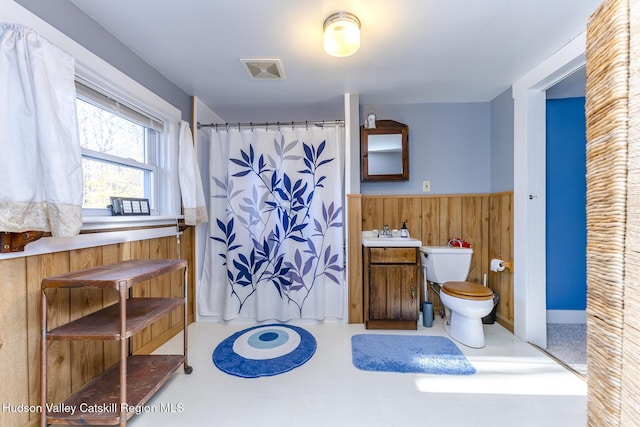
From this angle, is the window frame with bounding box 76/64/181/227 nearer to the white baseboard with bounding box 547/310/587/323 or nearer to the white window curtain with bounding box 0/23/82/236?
the white window curtain with bounding box 0/23/82/236

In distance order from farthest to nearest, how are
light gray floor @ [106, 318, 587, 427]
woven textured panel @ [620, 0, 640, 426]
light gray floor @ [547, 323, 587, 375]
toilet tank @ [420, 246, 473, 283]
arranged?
toilet tank @ [420, 246, 473, 283] → light gray floor @ [547, 323, 587, 375] → light gray floor @ [106, 318, 587, 427] → woven textured panel @ [620, 0, 640, 426]

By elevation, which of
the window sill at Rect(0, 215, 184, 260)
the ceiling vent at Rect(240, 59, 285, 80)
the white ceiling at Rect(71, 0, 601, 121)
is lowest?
the window sill at Rect(0, 215, 184, 260)

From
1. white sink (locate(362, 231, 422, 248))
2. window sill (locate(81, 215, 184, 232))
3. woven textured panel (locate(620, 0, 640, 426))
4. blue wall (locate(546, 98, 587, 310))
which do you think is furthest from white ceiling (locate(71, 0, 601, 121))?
white sink (locate(362, 231, 422, 248))

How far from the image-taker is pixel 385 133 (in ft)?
8.16

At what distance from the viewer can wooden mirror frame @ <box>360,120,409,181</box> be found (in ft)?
8.13

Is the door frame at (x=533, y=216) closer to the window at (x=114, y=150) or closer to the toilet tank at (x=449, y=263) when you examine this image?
the toilet tank at (x=449, y=263)

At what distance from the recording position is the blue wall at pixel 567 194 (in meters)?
2.31

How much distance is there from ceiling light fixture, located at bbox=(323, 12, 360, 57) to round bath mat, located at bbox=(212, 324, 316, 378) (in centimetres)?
194

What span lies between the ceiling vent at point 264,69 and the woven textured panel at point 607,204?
174 centimetres

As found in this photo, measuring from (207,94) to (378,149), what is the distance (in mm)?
1636

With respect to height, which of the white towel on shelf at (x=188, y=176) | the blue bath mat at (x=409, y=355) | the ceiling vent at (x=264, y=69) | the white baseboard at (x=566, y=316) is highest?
the ceiling vent at (x=264, y=69)

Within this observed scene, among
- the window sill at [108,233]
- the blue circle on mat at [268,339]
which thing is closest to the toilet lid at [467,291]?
the blue circle on mat at [268,339]

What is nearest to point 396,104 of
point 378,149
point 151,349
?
point 378,149

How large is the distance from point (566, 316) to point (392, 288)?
5.41ft
